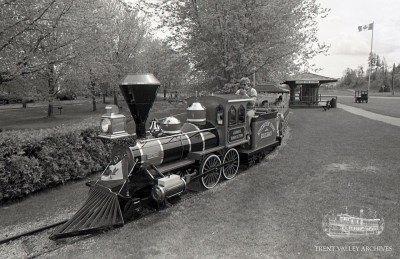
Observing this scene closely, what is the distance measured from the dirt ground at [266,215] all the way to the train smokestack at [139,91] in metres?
2.33

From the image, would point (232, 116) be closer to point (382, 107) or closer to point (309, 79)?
point (309, 79)

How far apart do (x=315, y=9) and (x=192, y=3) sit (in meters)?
7.43

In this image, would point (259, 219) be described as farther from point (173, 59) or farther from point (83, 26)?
point (173, 59)

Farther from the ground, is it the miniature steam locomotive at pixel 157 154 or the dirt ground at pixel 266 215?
the miniature steam locomotive at pixel 157 154

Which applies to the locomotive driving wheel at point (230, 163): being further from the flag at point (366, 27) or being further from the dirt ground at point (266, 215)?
the flag at point (366, 27)

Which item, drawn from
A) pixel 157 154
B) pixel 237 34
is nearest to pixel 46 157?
pixel 157 154

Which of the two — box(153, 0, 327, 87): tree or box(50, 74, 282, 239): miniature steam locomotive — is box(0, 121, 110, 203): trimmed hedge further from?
box(153, 0, 327, 87): tree

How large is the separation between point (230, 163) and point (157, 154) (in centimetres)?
280

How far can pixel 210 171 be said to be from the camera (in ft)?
24.3

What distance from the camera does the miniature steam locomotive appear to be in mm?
5453

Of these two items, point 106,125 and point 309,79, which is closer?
point 106,125

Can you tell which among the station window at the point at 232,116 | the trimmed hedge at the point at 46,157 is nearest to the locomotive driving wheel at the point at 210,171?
the station window at the point at 232,116

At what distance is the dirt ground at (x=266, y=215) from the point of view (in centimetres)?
477

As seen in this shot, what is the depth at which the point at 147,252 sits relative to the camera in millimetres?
4766
